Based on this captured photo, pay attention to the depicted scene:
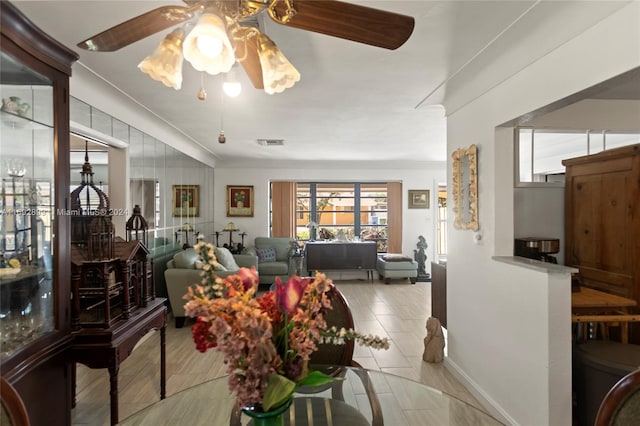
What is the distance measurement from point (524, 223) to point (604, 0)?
1.73 meters

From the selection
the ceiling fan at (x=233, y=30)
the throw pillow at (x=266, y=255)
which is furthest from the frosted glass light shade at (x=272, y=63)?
the throw pillow at (x=266, y=255)

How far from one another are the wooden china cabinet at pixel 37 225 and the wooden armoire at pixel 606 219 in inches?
134

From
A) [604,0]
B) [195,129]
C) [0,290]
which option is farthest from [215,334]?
[195,129]

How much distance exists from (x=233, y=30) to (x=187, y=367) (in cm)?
289

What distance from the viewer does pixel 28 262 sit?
63.9 inches

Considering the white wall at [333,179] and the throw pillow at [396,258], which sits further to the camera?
the white wall at [333,179]

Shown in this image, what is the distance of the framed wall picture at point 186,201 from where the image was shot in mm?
4680

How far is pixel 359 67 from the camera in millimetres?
Answer: 2328

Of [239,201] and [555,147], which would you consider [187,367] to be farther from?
[555,147]

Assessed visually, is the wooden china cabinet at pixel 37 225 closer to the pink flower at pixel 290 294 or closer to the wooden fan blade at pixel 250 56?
the wooden fan blade at pixel 250 56

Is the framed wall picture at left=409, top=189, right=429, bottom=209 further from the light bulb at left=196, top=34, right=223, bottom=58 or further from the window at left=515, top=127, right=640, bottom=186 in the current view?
the light bulb at left=196, top=34, right=223, bottom=58

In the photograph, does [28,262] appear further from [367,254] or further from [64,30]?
[367,254]

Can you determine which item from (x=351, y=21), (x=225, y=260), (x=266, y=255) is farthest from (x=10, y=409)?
(x=266, y=255)

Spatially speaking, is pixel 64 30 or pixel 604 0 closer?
pixel 604 0
